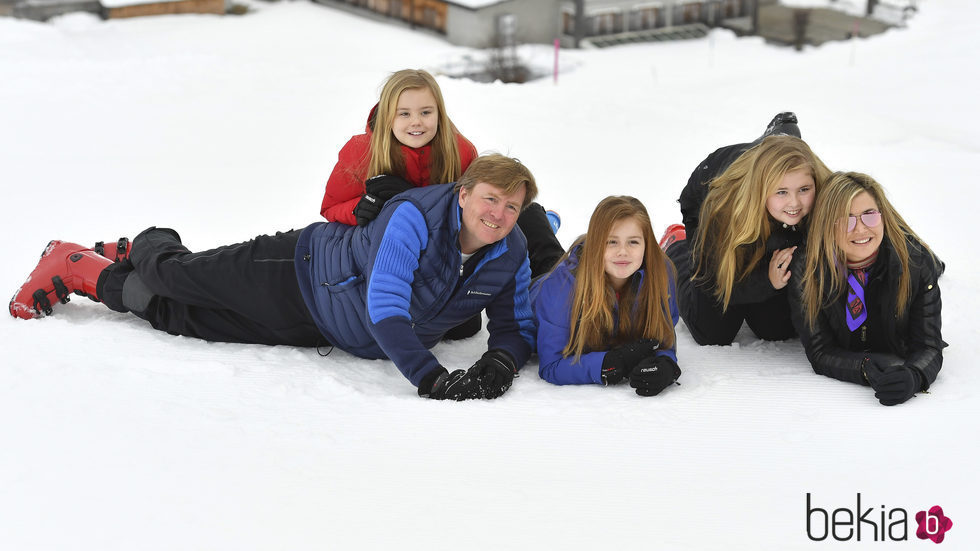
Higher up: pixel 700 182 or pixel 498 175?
pixel 498 175

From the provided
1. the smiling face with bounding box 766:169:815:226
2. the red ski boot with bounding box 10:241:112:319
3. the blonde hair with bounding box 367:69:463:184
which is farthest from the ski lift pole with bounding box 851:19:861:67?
the red ski boot with bounding box 10:241:112:319

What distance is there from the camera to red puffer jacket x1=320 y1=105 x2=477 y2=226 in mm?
4238

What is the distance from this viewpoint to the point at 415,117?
4102 millimetres

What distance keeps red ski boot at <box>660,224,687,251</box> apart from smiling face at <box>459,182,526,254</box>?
1415 millimetres

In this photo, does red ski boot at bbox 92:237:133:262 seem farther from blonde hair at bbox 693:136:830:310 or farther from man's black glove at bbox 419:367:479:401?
blonde hair at bbox 693:136:830:310

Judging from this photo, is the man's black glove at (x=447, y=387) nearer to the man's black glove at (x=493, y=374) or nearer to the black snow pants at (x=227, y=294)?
the man's black glove at (x=493, y=374)

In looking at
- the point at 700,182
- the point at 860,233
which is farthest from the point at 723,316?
Answer: the point at 860,233

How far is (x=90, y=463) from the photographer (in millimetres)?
3119

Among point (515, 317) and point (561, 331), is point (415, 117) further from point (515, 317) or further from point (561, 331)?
point (561, 331)

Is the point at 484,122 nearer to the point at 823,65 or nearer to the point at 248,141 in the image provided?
the point at 248,141

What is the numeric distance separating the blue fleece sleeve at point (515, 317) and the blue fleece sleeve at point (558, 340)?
11 centimetres

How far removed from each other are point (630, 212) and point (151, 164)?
4747 millimetres

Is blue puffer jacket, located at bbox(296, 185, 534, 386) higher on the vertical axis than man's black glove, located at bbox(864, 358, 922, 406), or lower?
higher

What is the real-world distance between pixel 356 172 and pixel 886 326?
7.51 ft
